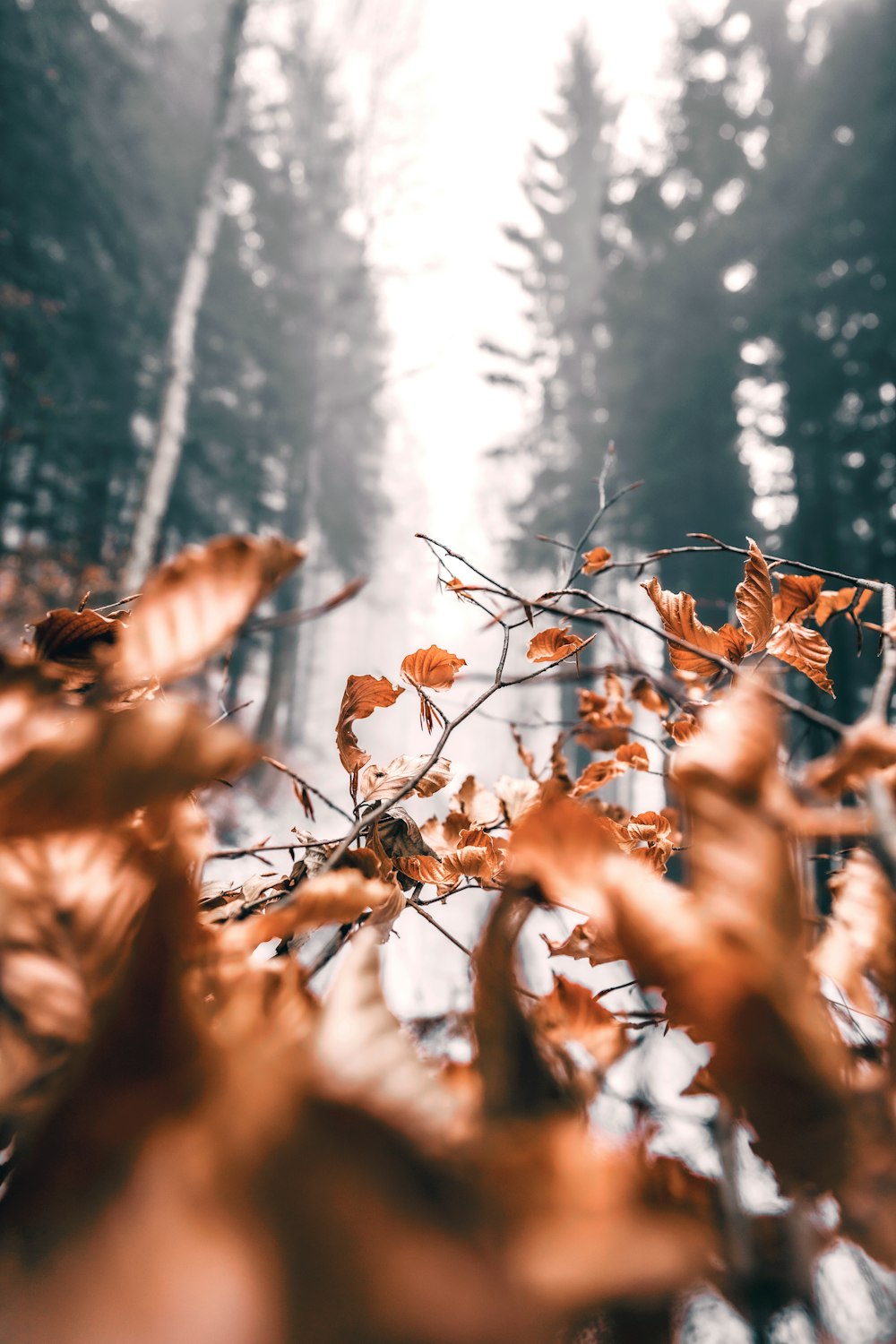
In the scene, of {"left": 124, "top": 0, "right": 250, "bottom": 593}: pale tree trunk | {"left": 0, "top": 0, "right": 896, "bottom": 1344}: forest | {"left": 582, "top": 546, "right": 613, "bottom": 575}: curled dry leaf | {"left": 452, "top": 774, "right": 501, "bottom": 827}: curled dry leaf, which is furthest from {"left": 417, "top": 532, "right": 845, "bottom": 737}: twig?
{"left": 124, "top": 0, "right": 250, "bottom": 593}: pale tree trunk

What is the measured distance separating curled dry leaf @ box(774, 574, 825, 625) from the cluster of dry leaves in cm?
24

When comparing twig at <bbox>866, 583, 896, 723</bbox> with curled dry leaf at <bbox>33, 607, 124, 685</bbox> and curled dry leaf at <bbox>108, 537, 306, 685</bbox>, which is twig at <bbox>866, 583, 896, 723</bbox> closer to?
curled dry leaf at <bbox>108, 537, 306, 685</bbox>

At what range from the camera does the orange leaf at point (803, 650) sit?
41 cm

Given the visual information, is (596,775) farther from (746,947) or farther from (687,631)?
(746,947)

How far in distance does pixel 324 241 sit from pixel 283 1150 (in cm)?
910

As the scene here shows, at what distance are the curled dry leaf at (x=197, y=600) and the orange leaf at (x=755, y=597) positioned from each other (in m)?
0.29

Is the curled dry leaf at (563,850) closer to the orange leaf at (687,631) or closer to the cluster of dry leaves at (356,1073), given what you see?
the cluster of dry leaves at (356,1073)

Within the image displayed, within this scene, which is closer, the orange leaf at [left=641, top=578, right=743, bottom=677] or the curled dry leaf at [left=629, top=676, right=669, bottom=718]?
the orange leaf at [left=641, top=578, right=743, bottom=677]

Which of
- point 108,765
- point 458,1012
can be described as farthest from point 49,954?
point 458,1012

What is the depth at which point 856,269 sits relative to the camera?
506 cm

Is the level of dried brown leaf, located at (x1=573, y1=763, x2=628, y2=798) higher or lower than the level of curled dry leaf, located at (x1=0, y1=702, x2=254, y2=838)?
lower

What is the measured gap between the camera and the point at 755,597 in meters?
0.36

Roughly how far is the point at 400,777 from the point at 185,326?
458 cm

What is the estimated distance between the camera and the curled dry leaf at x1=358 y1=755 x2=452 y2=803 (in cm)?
40
